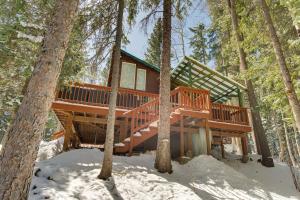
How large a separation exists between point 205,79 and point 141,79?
12.8 ft

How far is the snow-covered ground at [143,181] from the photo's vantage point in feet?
17.5

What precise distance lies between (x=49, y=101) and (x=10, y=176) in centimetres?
118

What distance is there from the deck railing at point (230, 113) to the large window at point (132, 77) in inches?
176

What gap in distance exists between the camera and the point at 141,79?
1373 cm

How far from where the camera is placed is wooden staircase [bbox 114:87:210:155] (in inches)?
354

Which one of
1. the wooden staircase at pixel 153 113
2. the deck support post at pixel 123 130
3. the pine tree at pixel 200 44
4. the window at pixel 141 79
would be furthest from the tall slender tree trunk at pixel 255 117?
the pine tree at pixel 200 44

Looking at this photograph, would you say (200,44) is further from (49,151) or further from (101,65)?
(49,151)

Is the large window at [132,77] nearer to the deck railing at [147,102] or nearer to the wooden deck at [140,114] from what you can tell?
the wooden deck at [140,114]

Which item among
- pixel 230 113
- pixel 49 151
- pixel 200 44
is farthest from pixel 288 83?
pixel 200 44

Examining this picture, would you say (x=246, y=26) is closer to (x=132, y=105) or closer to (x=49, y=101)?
(x=132, y=105)

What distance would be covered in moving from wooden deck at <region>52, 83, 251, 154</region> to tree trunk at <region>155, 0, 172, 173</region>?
1.39 meters

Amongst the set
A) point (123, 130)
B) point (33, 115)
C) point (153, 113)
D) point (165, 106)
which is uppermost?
point (153, 113)

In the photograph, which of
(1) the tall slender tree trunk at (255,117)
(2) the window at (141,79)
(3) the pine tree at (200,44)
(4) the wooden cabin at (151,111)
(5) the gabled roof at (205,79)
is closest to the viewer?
(4) the wooden cabin at (151,111)

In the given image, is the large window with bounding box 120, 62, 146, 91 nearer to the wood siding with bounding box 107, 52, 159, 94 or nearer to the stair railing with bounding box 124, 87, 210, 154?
the wood siding with bounding box 107, 52, 159, 94
